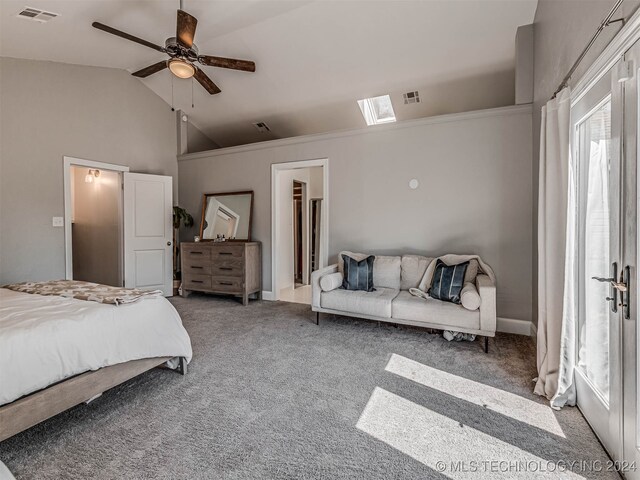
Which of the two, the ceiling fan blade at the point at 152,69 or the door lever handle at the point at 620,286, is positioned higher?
the ceiling fan blade at the point at 152,69

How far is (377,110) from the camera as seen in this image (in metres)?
5.29

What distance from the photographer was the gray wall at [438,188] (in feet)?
12.1

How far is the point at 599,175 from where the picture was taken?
6.26 ft

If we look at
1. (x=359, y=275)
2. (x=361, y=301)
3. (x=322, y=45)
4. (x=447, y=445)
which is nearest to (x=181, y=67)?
(x=322, y=45)

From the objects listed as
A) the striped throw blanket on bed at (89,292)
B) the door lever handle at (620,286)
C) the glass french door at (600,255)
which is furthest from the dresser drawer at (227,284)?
the door lever handle at (620,286)

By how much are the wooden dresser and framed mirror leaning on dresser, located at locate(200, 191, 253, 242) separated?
43 centimetres

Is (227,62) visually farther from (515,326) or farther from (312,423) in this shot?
(515,326)

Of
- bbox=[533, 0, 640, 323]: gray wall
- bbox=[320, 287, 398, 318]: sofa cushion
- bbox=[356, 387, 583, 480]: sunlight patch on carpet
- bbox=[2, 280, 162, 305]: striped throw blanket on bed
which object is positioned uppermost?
bbox=[533, 0, 640, 323]: gray wall

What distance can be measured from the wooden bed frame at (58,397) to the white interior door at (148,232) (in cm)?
346

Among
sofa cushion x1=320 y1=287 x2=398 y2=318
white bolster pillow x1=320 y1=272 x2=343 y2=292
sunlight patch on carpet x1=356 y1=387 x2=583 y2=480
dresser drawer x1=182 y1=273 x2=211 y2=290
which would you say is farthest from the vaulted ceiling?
sunlight patch on carpet x1=356 y1=387 x2=583 y2=480

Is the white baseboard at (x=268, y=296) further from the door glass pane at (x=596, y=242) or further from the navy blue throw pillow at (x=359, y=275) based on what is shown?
the door glass pane at (x=596, y=242)

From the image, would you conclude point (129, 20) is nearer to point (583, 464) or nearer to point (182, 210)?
point (182, 210)

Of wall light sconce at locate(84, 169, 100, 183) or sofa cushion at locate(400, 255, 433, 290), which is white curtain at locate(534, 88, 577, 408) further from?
wall light sconce at locate(84, 169, 100, 183)

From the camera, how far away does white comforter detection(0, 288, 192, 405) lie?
159cm
